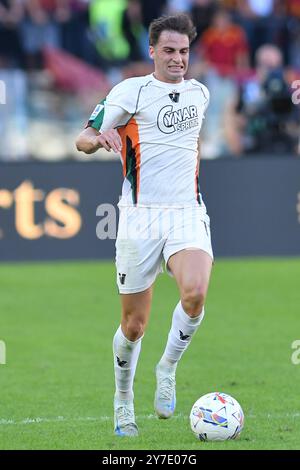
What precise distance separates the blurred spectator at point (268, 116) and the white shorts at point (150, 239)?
937cm

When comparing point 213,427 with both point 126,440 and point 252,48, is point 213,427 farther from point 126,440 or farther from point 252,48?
point 252,48

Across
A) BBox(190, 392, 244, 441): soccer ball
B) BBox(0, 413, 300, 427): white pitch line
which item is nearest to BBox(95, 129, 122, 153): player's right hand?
BBox(190, 392, 244, 441): soccer ball

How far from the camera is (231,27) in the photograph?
17953mm

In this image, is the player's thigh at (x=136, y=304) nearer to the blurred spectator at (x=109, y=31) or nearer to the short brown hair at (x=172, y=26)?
the short brown hair at (x=172, y=26)

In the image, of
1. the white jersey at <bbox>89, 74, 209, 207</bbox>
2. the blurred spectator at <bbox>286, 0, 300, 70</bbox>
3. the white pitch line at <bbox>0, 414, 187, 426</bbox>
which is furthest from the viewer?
the blurred spectator at <bbox>286, 0, 300, 70</bbox>

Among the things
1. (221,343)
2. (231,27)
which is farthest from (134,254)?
(231,27)

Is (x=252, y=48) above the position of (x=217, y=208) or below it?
above

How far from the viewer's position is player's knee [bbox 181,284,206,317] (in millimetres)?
6938

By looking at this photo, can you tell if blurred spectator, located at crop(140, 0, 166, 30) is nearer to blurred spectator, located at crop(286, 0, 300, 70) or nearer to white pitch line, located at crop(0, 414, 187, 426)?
blurred spectator, located at crop(286, 0, 300, 70)

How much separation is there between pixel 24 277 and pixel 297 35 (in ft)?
21.2

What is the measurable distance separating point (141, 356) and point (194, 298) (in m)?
3.44

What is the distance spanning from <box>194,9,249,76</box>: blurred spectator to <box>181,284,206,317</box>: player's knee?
10963 mm

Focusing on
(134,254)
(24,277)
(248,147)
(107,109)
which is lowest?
(24,277)

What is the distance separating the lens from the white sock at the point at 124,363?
23.7ft
